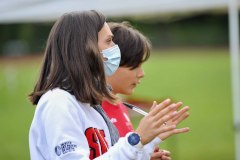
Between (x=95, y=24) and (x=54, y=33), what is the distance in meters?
0.18

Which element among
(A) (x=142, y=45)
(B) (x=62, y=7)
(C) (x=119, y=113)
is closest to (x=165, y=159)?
(C) (x=119, y=113)

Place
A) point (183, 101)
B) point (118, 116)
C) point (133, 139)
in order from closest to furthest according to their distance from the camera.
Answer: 1. point (133, 139)
2. point (118, 116)
3. point (183, 101)

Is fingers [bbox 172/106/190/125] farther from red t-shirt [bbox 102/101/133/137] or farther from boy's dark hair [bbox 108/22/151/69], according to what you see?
boy's dark hair [bbox 108/22/151/69]

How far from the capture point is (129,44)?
461cm

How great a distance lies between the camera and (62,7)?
7.51 metres

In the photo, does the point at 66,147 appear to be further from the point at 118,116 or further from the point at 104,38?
the point at 118,116

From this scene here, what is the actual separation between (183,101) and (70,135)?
53.3 ft

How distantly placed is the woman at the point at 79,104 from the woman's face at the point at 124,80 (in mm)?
1103

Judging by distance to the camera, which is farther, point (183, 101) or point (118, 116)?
point (183, 101)

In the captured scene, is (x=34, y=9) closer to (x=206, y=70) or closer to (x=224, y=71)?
(x=224, y=71)

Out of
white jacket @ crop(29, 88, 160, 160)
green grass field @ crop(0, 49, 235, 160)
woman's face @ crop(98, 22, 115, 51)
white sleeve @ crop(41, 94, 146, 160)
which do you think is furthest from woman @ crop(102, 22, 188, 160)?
green grass field @ crop(0, 49, 235, 160)

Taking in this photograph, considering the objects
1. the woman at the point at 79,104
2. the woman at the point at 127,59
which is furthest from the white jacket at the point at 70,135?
the woman at the point at 127,59

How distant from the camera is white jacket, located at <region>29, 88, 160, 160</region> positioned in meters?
3.04

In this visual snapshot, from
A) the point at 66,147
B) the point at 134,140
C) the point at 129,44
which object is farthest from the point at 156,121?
the point at 129,44
